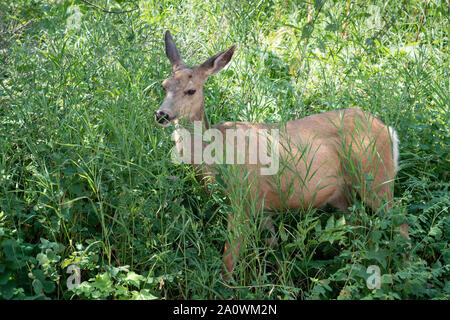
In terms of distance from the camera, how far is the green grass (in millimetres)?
3357

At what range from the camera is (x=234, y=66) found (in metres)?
5.67

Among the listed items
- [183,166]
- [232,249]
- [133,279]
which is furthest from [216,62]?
[133,279]

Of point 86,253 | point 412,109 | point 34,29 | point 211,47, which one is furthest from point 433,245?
point 34,29

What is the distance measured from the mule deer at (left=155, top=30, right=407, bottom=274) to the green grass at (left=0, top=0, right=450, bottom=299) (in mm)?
144

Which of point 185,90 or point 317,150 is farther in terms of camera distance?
point 185,90

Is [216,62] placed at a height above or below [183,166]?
above

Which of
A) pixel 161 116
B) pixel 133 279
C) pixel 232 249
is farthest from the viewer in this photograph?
pixel 161 116

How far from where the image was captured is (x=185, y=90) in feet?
14.6

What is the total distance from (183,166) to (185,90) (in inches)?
29.1

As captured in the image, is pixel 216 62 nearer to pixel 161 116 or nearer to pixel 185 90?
pixel 185 90

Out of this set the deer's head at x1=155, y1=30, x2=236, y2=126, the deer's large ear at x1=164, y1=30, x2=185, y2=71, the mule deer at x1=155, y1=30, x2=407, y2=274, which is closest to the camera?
the mule deer at x1=155, y1=30, x2=407, y2=274

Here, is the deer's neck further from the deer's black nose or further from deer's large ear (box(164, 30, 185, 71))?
deer's large ear (box(164, 30, 185, 71))

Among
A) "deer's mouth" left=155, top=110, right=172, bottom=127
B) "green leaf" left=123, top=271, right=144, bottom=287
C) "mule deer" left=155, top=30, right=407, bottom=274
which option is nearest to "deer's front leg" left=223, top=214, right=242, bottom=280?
"mule deer" left=155, top=30, right=407, bottom=274

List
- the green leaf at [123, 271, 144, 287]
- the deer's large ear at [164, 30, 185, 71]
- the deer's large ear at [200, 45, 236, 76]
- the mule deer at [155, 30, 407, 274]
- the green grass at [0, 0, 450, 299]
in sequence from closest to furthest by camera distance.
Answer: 1. the green leaf at [123, 271, 144, 287]
2. the green grass at [0, 0, 450, 299]
3. the mule deer at [155, 30, 407, 274]
4. the deer's large ear at [200, 45, 236, 76]
5. the deer's large ear at [164, 30, 185, 71]
